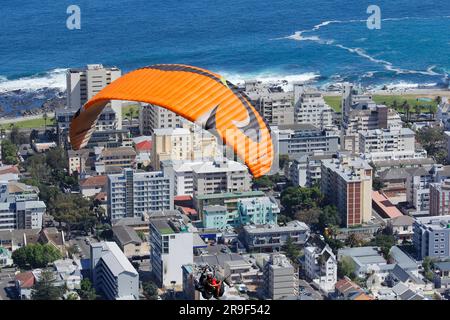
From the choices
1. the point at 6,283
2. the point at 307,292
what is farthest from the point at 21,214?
the point at 307,292

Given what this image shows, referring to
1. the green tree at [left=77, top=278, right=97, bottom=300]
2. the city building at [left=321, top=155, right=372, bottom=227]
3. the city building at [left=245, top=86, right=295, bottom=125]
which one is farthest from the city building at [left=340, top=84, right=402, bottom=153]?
the green tree at [left=77, top=278, right=97, bottom=300]

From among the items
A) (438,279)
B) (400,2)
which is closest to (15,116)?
(438,279)

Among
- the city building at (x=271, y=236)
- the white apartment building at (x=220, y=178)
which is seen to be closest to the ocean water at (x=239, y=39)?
the white apartment building at (x=220, y=178)

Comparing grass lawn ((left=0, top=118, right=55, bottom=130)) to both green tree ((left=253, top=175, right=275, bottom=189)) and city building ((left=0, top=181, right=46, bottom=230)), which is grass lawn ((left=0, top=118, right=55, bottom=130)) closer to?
green tree ((left=253, top=175, right=275, bottom=189))

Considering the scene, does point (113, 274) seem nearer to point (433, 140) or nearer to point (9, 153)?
point (9, 153)

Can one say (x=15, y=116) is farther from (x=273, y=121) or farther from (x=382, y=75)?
(x=382, y=75)

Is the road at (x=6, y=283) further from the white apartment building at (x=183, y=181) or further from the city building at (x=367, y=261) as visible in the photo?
the city building at (x=367, y=261)
